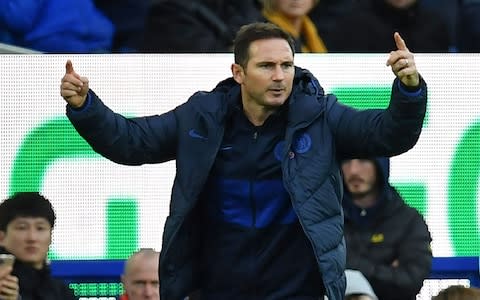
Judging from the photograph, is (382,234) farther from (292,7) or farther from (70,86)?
(70,86)

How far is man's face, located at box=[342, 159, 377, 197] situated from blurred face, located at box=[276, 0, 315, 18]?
51.7 inches

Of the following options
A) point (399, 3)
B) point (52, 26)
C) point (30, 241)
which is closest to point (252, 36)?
point (30, 241)

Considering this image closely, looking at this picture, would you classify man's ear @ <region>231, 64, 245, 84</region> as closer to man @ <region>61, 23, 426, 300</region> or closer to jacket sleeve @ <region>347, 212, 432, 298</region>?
man @ <region>61, 23, 426, 300</region>

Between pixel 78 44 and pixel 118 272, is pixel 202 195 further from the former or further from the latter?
pixel 78 44

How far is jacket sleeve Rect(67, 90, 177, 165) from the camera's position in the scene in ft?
21.1

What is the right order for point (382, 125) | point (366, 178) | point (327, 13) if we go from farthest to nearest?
point (327, 13) < point (366, 178) < point (382, 125)

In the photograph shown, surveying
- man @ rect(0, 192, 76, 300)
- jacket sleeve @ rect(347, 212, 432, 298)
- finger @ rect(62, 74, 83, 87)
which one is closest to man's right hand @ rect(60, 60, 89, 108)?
finger @ rect(62, 74, 83, 87)

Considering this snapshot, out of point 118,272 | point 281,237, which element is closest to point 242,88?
point 281,237

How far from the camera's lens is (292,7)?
373 inches

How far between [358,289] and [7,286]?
171 cm

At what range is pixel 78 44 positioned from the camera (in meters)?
9.59

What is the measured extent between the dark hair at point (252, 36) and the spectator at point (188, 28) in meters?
2.60

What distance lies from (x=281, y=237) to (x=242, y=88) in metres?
0.66

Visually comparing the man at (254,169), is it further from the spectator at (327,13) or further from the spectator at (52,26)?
the spectator at (327,13)
